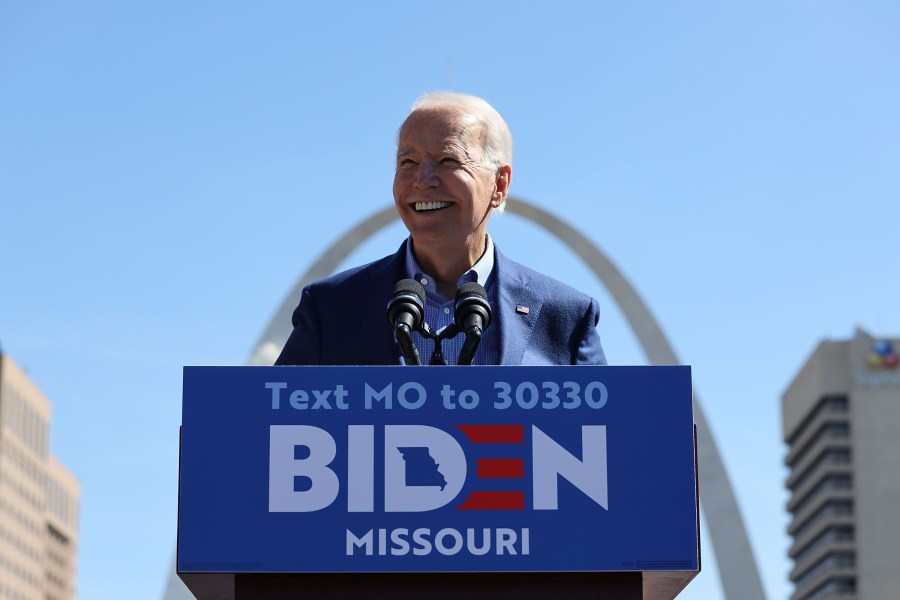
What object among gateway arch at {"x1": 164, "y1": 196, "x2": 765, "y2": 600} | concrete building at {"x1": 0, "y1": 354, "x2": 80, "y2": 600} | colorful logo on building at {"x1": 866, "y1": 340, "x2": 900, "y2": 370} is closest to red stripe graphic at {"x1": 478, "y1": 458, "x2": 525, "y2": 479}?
gateway arch at {"x1": 164, "y1": 196, "x2": 765, "y2": 600}

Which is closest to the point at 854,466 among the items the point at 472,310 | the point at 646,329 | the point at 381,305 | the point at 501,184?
the point at 646,329

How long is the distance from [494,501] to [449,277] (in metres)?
1.27

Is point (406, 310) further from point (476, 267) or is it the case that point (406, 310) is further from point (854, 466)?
point (854, 466)

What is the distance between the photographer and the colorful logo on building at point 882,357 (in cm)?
11275

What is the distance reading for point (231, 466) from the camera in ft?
10.7

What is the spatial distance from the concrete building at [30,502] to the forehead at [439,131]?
12145 centimetres

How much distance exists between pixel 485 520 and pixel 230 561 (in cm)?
54

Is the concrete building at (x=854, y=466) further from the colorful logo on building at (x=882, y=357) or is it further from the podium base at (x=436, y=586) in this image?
the podium base at (x=436, y=586)

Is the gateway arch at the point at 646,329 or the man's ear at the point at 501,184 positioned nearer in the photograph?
the man's ear at the point at 501,184

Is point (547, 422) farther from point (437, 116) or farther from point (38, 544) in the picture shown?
point (38, 544)

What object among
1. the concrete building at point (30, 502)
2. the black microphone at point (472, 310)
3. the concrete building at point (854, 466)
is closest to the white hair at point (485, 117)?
the black microphone at point (472, 310)

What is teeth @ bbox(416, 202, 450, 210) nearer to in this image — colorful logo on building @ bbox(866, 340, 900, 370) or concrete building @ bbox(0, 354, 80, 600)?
colorful logo on building @ bbox(866, 340, 900, 370)

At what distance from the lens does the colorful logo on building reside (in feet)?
370

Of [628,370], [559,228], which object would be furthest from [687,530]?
[559,228]
